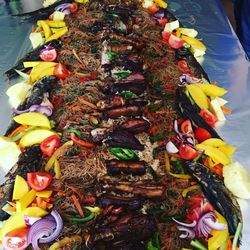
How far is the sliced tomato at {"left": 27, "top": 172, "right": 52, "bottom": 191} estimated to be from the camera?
284cm

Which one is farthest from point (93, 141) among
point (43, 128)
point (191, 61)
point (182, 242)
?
point (191, 61)

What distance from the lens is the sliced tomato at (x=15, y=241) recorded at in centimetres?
253

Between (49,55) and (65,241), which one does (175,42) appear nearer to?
(49,55)

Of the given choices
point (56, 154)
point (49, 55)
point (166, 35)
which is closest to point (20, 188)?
point (56, 154)

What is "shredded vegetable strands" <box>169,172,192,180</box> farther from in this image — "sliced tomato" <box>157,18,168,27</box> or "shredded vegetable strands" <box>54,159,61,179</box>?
"sliced tomato" <box>157,18,168,27</box>

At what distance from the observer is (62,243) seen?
2465mm

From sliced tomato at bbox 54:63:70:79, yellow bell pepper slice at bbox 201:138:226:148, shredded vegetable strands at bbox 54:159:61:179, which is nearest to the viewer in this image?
shredded vegetable strands at bbox 54:159:61:179

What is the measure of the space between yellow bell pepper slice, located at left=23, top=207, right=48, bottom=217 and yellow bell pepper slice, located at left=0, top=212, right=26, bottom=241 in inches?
1.8

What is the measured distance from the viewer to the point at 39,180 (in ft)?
9.36

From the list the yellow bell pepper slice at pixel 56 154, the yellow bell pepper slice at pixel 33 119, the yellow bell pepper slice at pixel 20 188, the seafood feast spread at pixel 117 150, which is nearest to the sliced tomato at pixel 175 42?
the seafood feast spread at pixel 117 150

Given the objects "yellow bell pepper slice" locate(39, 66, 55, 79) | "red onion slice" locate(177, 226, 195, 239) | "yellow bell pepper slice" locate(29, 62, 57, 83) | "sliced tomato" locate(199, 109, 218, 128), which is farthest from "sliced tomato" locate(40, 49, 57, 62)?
"red onion slice" locate(177, 226, 195, 239)

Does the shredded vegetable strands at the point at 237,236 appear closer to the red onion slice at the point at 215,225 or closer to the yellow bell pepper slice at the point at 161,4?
the red onion slice at the point at 215,225

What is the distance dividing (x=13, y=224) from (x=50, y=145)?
2.45 feet

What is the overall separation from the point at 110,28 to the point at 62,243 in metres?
2.88
